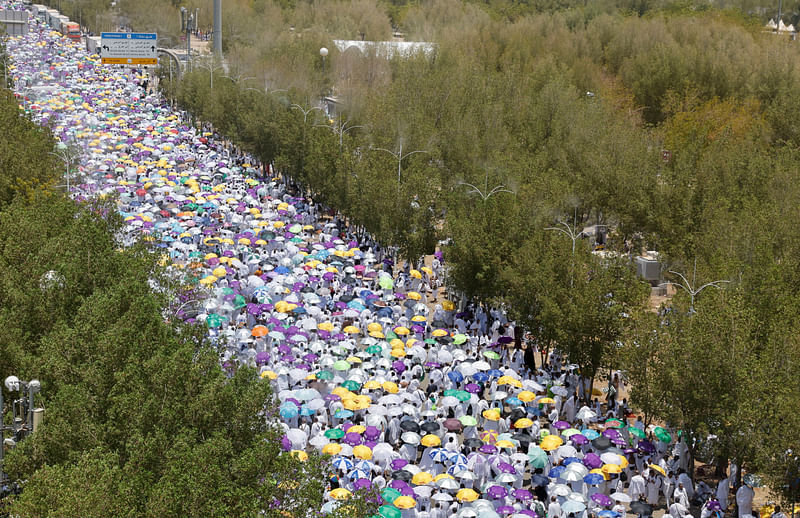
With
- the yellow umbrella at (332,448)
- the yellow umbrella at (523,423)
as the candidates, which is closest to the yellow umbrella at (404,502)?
the yellow umbrella at (332,448)

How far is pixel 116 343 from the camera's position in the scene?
63.8ft

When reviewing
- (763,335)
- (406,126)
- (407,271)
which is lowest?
(407,271)

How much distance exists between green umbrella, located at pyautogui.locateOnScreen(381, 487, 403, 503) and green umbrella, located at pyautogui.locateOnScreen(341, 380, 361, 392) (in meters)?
6.12

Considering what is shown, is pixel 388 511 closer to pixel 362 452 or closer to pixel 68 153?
pixel 362 452

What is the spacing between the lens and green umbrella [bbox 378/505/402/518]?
1900cm

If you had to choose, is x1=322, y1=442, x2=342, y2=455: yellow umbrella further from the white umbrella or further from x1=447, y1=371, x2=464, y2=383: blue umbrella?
A: the white umbrella

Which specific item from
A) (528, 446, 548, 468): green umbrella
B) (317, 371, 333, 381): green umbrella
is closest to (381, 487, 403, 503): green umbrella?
(528, 446, 548, 468): green umbrella

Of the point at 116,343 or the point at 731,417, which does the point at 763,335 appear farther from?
the point at 116,343

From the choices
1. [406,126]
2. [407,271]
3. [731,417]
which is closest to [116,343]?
[731,417]

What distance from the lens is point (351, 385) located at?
2619cm

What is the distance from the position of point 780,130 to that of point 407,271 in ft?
101

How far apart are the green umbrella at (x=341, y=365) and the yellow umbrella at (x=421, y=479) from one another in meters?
6.61

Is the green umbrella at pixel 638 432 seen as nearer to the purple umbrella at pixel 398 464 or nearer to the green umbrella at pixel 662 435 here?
the green umbrella at pixel 662 435

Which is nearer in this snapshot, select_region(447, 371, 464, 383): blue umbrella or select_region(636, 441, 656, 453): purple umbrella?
select_region(636, 441, 656, 453): purple umbrella
